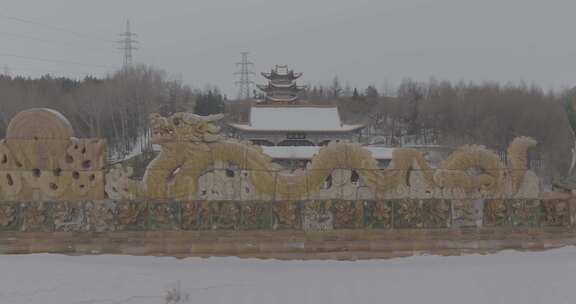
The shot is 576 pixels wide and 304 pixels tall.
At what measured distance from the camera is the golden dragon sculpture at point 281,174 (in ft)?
20.9

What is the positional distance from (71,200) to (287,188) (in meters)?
2.99

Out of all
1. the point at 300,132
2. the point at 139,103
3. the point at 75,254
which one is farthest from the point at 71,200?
the point at 139,103

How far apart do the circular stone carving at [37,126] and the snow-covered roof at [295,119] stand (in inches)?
721

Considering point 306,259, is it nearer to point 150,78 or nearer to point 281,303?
point 281,303

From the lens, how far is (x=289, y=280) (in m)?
5.52

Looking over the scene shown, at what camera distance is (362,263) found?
608 cm

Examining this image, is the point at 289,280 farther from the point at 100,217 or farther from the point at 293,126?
the point at 293,126

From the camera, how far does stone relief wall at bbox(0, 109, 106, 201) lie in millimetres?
6293

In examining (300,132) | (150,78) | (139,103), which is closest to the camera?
(300,132)

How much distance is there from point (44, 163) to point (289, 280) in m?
3.73

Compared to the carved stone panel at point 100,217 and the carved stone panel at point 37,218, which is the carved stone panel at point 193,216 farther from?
the carved stone panel at point 37,218

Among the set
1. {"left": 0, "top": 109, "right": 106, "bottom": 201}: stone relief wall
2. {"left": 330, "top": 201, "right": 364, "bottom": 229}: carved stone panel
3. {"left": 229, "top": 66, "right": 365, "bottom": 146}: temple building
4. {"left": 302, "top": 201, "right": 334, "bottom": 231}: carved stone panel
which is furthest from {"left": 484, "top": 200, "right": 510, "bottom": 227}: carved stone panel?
{"left": 229, "top": 66, "right": 365, "bottom": 146}: temple building

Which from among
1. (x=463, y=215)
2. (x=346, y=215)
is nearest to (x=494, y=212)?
(x=463, y=215)

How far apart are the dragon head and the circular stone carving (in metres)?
1.29
